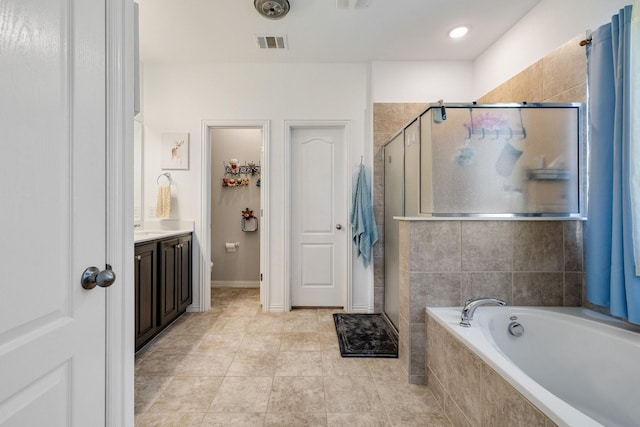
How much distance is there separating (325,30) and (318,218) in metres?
1.79

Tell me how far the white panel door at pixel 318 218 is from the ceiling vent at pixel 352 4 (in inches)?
46.1

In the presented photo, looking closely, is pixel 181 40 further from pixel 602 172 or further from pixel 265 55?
pixel 602 172

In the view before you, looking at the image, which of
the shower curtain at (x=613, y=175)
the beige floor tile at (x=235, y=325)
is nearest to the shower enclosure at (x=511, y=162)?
the shower curtain at (x=613, y=175)

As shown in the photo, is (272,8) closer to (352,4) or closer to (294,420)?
(352,4)

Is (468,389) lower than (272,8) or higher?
lower

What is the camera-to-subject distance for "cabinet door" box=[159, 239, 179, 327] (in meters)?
2.44

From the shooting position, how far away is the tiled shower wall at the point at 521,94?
6.11ft

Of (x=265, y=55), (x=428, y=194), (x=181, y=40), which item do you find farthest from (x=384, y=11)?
(x=181, y=40)

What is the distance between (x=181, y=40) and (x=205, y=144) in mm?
958

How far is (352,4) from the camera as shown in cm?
219

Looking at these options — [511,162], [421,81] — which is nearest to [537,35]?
[421,81]
